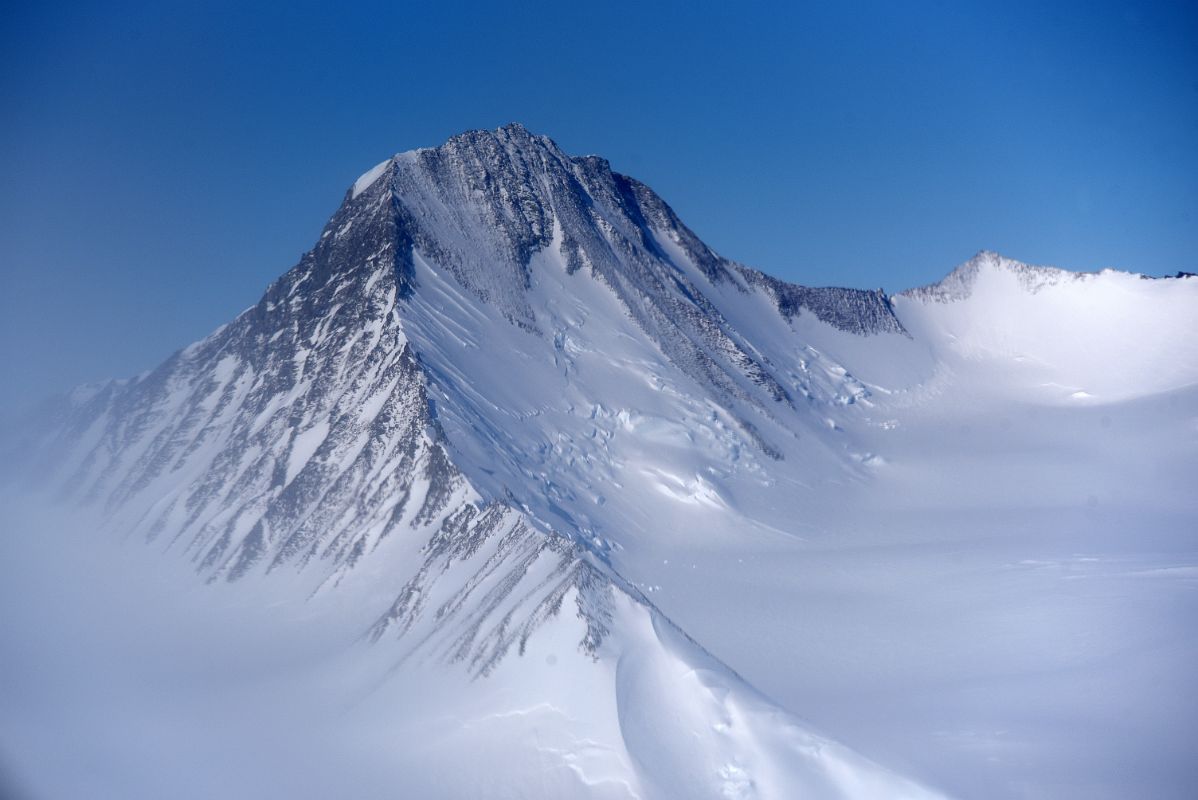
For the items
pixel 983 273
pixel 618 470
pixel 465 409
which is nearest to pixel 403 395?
pixel 465 409

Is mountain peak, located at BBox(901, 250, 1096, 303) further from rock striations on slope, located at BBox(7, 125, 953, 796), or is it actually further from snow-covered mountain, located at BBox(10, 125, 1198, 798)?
rock striations on slope, located at BBox(7, 125, 953, 796)

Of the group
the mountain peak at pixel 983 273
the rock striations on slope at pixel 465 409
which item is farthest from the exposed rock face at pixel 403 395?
the mountain peak at pixel 983 273

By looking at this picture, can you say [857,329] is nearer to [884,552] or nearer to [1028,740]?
[884,552]

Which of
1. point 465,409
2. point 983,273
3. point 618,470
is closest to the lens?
point 465,409

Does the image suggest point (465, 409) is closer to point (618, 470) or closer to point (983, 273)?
point (618, 470)

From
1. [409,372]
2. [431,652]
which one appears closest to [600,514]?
[409,372]

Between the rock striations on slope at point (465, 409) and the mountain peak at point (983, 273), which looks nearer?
the rock striations on slope at point (465, 409)

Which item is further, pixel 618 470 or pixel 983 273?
pixel 983 273

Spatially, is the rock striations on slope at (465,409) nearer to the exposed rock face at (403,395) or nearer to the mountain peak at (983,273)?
the exposed rock face at (403,395)
